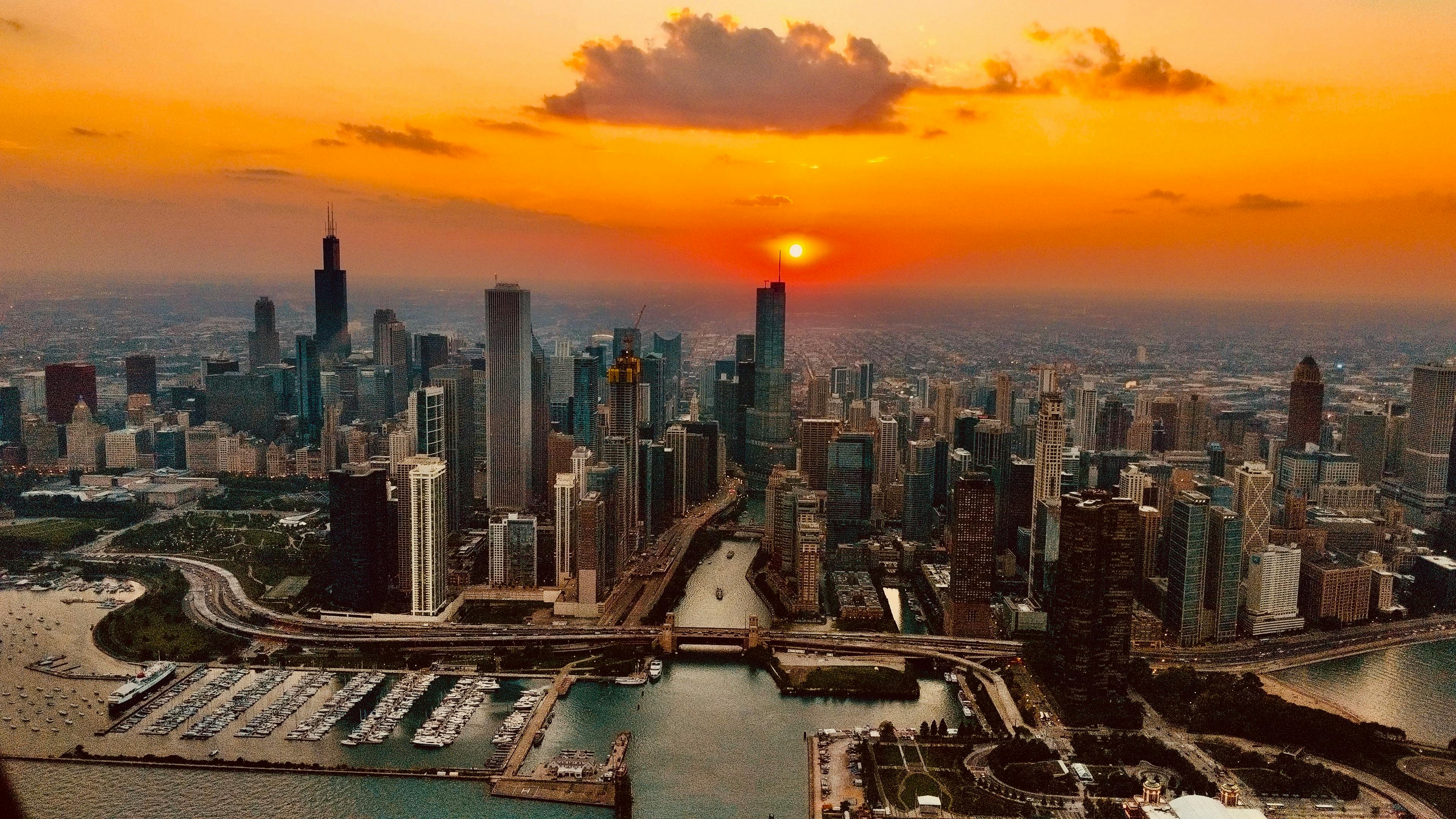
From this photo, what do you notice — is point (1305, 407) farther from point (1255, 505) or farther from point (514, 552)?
point (514, 552)

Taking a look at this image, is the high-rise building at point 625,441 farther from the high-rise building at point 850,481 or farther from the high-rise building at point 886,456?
the high-rise building at point 886,456

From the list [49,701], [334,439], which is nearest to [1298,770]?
[49,701]

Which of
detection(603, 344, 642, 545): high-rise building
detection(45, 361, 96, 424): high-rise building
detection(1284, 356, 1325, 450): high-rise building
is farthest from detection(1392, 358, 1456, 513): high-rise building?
detection(603, 344, 642, 545): high-rise building

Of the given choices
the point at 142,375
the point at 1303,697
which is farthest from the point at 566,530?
the point at 142,375

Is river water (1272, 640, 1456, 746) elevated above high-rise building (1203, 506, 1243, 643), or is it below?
below

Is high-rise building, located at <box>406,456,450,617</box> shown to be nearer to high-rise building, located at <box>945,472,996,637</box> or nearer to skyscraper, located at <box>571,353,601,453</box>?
skyscraper, located at <box>571,353,601,453</box>

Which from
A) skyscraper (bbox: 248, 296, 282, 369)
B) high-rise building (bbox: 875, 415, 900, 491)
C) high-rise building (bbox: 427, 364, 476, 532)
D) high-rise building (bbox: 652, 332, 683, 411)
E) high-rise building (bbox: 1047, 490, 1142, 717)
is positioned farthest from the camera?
high-rise building (bbox: 652, 332, 683, 411)

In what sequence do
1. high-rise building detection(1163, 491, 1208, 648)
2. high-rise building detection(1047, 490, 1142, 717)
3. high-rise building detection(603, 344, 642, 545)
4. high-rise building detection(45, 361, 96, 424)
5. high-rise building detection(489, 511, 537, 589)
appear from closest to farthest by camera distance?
1. high-rise building detection(1047, 490, 1142, 717)
2. high-rise building detection(1163, 491, 1208, 648)
3. high-rise building detection(489, 511, 537, 589)
4. high-rise building detection(603, 344, 642, 545)
5. high-rise building detection(45, 361, 96, 424)
